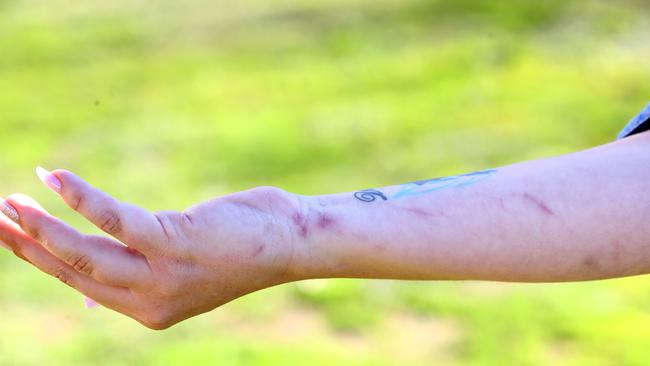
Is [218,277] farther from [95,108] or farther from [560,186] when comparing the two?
[95,108]

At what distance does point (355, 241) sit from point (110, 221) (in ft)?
0.89

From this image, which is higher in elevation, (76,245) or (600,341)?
(76,245)

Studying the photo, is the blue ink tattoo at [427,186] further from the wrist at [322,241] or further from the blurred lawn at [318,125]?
the blurred lawn at [318,125]

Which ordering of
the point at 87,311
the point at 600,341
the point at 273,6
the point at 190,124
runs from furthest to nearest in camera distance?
1. the point at 273,6
2. the point at 190,124
3. the point at 87,311
4. the point at 600,341

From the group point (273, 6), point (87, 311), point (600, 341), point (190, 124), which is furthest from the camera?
point (273, 6)

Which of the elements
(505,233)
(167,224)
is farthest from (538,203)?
(167,224)

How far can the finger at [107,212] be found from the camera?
100 centimetres

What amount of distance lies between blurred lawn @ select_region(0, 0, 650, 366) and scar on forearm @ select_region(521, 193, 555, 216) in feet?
3.81

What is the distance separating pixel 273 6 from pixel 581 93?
5.49 feet

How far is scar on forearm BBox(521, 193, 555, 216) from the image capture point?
3.51ft

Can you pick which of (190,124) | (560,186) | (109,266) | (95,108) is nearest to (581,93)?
(190,124)

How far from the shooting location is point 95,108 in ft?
11.9

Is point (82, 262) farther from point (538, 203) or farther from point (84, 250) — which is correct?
point (538, 203)

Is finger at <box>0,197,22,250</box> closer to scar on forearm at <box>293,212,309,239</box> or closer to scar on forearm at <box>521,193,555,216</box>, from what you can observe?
scar on forearm at <box>293,212,309,239</box>
